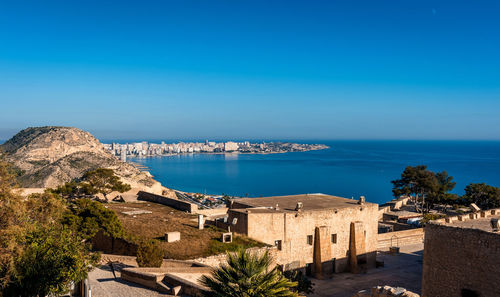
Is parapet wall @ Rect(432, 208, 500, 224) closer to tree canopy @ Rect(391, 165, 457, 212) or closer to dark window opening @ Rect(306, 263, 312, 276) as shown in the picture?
dark window opening @ Rect(306, 263, 312, 276)

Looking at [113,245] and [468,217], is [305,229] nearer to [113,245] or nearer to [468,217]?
[468,217]

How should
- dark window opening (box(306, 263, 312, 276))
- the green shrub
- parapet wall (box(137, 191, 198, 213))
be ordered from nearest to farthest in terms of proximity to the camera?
1. the green shrub
2. dark window opening (box(306, 263, 312, 276))
3. parapet wall (box(137, 191, 198, 213))

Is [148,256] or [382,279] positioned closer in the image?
[148,256]

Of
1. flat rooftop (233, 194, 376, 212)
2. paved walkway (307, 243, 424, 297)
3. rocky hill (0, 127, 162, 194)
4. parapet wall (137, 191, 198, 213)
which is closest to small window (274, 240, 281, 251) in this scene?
flat rooftop (233, 194, 376, 212)

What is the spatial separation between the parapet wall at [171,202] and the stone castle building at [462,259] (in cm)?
1418

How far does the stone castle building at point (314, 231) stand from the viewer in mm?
17750

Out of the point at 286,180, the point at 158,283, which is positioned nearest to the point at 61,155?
the point at 158,283

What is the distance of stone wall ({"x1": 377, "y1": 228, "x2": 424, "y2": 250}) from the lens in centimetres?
2451

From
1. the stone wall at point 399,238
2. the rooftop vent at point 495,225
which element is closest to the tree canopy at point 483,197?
the stone wall at point 399,238

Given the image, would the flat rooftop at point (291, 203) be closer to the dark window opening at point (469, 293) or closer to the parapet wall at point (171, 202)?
the parapet wall at point (171, 202)

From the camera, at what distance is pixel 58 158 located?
58.6 meters

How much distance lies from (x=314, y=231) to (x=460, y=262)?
829 centimetres

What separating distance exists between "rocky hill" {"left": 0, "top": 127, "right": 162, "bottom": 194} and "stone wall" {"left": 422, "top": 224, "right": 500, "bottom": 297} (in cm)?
3513

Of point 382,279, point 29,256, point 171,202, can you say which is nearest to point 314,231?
point 382,279
